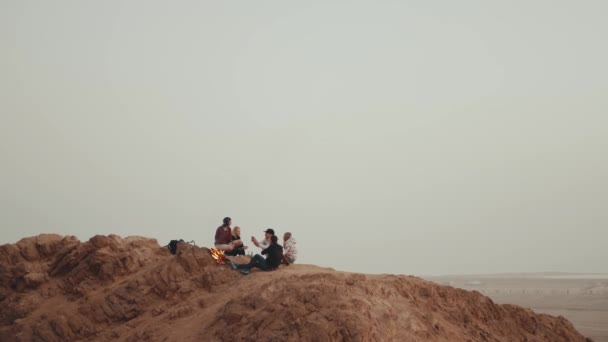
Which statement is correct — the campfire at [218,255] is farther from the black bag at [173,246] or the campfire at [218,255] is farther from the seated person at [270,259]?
the black bag at [173,246]

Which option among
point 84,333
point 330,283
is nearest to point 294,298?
point 330,283

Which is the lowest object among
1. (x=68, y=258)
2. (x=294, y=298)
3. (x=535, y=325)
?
(x=535, y=325)

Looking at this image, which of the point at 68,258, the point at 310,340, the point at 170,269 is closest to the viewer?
the point at 310,340

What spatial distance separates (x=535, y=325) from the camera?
1277 centimetres

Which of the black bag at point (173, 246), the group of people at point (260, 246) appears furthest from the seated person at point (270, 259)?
the black bag at point (173, 246)

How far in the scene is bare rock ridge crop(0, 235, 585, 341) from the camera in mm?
10539

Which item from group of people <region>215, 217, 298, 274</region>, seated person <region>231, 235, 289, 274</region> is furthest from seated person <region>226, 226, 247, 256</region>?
seated person <region>231, 235, 289, 274</region>

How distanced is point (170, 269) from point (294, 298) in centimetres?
517

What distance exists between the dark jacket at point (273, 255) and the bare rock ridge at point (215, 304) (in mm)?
260

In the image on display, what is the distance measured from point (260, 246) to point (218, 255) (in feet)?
5.44

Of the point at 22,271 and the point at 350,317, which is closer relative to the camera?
the point at 350,317

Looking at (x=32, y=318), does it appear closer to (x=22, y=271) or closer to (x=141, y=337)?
(x=22, y=271)

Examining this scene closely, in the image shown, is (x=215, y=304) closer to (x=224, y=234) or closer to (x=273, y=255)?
(x=273, y=255)

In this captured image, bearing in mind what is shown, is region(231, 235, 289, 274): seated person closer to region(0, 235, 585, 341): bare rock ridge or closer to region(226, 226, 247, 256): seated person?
region(0, 235, 585, 341): bare rock ridge
